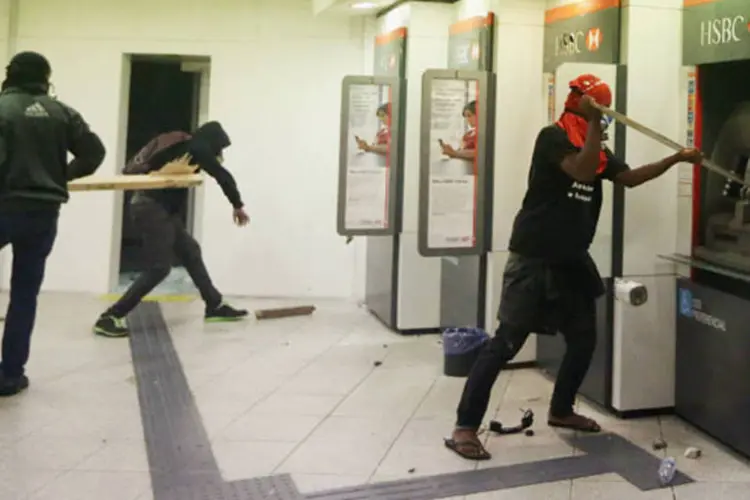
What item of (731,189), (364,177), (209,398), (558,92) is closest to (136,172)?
(364,177)

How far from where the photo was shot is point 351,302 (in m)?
6.58

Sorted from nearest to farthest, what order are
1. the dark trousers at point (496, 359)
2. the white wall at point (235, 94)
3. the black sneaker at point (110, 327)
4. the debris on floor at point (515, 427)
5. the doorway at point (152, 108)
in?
the dark trousers at point (496, 359) < the debris on floor at point (515, 427) < the black sneaker at point (110, 327) < the white wall at point (235, 94) < the doorway at point (152, 108)

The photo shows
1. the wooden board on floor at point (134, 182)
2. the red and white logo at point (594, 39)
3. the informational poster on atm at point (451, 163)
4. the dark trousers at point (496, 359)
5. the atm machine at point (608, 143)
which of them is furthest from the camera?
the wooden board on floor at point (134, 182)

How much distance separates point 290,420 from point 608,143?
1.87m

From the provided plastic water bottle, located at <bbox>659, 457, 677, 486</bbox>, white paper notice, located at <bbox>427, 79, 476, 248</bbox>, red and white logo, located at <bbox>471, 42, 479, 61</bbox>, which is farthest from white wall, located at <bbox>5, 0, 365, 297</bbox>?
plastic water bottle, located at <bbox>659, 457, 677, 486</bbox>

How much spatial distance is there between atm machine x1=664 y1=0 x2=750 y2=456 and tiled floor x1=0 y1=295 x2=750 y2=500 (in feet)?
0.63

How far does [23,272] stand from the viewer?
387cm

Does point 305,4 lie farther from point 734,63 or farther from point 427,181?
point 734,63

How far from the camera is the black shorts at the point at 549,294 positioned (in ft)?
10.5

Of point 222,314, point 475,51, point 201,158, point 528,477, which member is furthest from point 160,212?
point 528,477

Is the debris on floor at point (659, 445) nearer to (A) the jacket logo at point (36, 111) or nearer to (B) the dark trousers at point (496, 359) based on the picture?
(B) the dark trousers at point (496, 359)

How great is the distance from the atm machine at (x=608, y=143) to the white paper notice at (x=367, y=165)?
154 centimetres

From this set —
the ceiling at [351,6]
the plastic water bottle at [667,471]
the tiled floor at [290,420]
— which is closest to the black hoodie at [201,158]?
the tiled floor at [290,420]

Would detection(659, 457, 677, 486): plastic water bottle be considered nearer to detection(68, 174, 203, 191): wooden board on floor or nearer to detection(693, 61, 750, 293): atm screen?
detection(693, 61, 750, 293): atm screen
